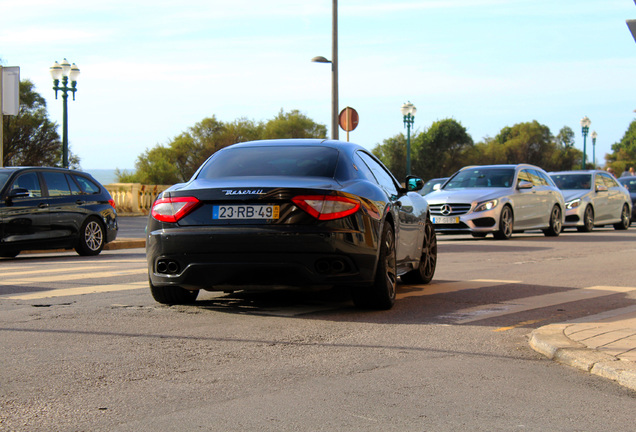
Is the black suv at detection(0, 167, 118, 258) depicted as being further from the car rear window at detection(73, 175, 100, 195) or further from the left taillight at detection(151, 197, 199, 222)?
the left taillight at detection(151, 197, 199, 222)

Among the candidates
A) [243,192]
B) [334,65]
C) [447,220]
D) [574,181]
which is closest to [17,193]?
[243,192]

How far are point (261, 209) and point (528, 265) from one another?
269 inches

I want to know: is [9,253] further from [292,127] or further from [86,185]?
[292,127]

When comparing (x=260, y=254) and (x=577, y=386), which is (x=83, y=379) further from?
(x=577, y=386)

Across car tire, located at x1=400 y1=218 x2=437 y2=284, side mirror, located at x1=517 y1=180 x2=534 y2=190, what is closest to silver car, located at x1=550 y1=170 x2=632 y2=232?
side mirror, located at x1=517 y1=180 x2=534 y2=190

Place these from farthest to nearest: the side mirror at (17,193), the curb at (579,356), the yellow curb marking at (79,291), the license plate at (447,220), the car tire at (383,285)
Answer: the license plate at (447,220), the side mirror at (17,193), the yellow curb marking at (79,291), the car tire at (383,285), the curb at (579,356)

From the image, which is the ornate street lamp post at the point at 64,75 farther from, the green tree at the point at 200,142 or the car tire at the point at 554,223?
the green tree at the point at 200,142

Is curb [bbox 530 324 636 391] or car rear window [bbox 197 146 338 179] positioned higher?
car rear window [bbox 197 146 338 179]

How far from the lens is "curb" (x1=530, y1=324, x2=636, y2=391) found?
491 cm

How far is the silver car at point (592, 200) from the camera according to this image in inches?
936

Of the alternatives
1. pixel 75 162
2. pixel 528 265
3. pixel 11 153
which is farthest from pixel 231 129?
pixel 528 265

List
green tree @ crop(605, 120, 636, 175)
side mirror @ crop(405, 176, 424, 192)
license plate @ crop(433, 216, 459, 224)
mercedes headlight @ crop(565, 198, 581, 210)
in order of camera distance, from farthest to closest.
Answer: green tree @ crop(605, 120, 636, 175) < mercedes headlight @ crop(565, 198, 581, 210) < license plate @ crop(433, 216, 459, 224) < side mirror @ crop(405, 176, 424, 192)

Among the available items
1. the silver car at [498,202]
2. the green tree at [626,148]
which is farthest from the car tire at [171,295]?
the green tree at [626,148]

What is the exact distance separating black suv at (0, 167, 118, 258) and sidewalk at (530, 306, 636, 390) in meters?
9.43
